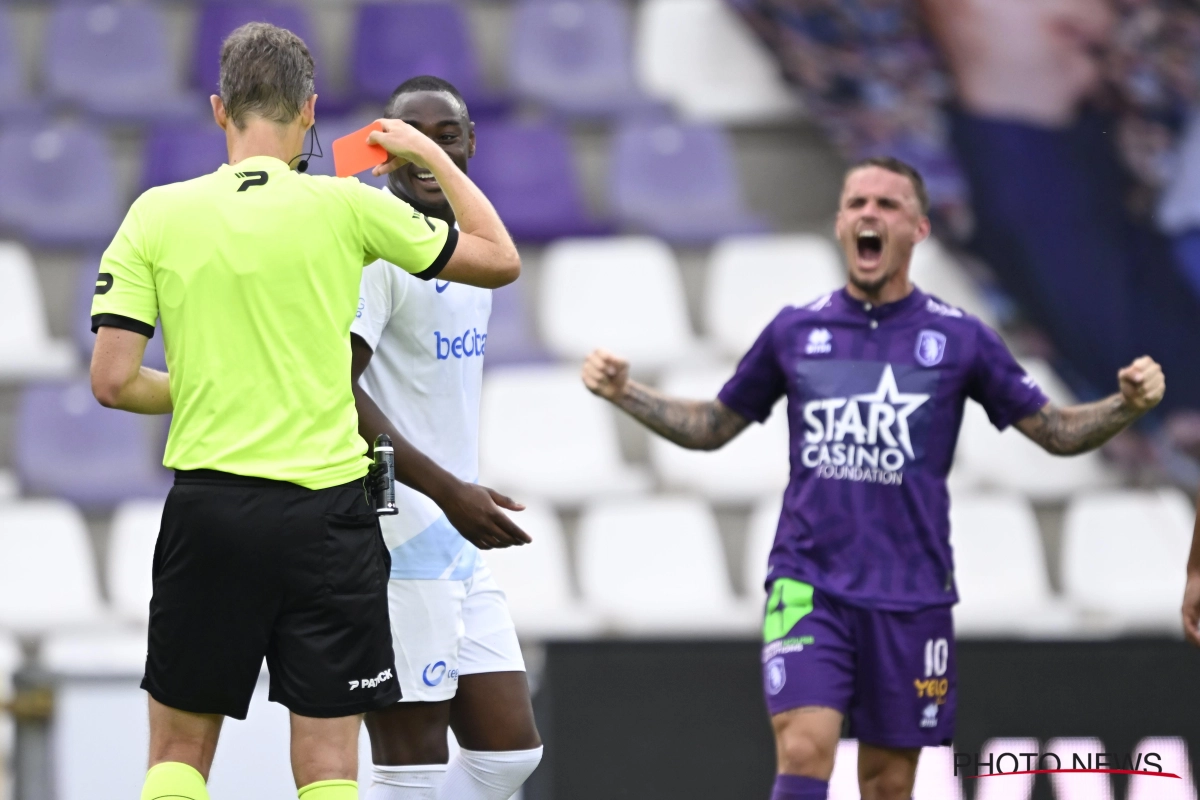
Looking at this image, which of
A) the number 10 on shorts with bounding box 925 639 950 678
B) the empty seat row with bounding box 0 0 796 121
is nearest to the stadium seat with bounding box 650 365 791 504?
the empty seat row with bounding box 0 0 796 121

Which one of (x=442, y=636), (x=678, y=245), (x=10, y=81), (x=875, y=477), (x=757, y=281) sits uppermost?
(x=10, y=81)

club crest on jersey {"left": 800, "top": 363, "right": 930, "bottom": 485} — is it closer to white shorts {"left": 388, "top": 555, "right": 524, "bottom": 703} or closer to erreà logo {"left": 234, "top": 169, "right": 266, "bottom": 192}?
white shorts {"left": 388, "top": 555, "right": 524, "bottom": 703}

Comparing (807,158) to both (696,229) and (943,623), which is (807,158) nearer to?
(696,229)

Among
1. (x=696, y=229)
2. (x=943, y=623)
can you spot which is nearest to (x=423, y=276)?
(x=943, y=623)

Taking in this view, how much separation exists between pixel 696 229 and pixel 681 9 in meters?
1.43

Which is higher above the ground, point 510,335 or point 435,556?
point 510,335

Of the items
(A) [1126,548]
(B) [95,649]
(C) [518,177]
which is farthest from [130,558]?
(A) [1126,548]

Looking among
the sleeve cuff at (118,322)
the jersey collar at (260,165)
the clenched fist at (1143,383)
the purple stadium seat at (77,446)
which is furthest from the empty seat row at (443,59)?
the sleeve cuff at (118,322)

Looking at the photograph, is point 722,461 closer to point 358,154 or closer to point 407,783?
point 407,783

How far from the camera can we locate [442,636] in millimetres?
4145

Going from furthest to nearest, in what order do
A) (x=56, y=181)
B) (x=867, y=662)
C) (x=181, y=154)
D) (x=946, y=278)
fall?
(x=56, y=181)
(x=946, y=278)
(x=181, y=154)
(x=867, y=662)

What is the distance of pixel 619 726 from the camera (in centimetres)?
572

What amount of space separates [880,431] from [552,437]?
3565 mm

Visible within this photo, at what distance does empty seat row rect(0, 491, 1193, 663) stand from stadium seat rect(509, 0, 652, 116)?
2.67 m
